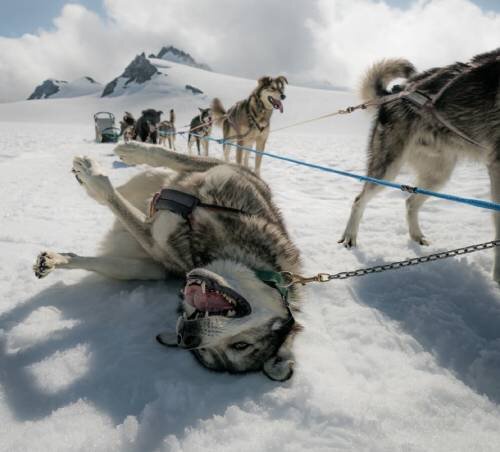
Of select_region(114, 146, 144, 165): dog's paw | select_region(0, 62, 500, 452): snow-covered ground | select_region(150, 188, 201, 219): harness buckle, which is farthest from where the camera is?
select_region(114, 146, 144, 165): dog's paw

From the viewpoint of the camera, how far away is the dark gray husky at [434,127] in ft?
7.86

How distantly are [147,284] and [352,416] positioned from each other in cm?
127

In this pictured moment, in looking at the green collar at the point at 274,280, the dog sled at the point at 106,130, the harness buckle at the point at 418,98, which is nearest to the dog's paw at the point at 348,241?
the harness buckle at the point at 418,98

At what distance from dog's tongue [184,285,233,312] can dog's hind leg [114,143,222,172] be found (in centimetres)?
115

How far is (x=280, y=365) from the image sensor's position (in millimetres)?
1387

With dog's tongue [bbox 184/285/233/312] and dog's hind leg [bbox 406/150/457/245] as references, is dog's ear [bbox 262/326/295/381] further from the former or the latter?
dog's hind leg [bbox 406/150/457/245]

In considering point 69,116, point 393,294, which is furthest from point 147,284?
point 69,116

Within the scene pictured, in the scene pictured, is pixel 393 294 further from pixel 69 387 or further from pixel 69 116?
pixel 69 116

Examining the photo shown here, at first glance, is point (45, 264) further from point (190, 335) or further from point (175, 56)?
point (175, 56)

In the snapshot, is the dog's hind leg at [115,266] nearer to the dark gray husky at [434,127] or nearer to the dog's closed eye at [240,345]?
the dog's closed eye at [240,345]

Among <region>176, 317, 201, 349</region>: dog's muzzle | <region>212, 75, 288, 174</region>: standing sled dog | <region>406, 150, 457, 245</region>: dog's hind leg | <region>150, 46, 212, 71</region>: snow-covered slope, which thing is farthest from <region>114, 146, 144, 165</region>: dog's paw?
<region>150, 46, 212, 71</region>: snow-covered slope

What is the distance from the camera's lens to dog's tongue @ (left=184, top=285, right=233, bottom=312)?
1.35 meters

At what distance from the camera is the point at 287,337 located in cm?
152

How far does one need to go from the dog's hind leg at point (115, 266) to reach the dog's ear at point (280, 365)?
853mm
